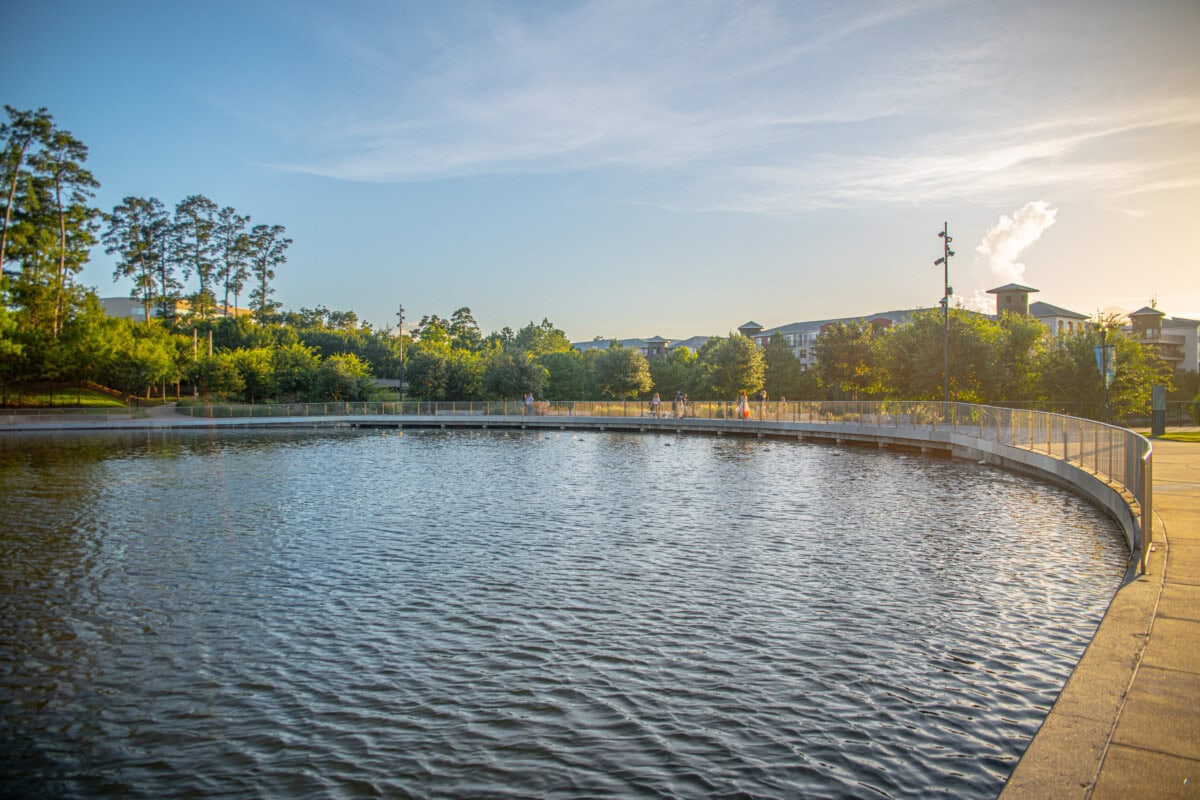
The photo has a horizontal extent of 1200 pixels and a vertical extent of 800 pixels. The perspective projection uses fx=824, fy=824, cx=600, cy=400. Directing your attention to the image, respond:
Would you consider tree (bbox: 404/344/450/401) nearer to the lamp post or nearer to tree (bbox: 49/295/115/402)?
tree (bbox: 49/295/115/402)

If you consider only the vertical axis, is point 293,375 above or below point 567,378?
below

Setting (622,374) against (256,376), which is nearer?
(256,376)

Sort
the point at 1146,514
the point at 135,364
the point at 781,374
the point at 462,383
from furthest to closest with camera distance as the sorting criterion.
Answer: the point at 781,374 < the point at 462,383 < the point at 135,364 < the point at 1146,514

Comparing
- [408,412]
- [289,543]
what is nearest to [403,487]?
[289,543]

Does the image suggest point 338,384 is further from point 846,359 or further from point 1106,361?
point 1106,361

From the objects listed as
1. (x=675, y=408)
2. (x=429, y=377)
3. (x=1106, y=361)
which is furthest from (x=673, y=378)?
(x=1106, y=361)

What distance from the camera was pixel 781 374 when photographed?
87.4 metres

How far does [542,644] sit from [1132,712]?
591cm

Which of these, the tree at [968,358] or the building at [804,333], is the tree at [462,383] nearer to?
the tree at [968,358]

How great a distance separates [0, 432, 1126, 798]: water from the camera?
680 centimetres

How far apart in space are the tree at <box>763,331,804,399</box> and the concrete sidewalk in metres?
77.5

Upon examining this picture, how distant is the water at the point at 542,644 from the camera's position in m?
6.80

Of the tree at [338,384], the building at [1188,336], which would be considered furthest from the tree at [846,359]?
the building at [1188,336]

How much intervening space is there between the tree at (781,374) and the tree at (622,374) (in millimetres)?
12886
